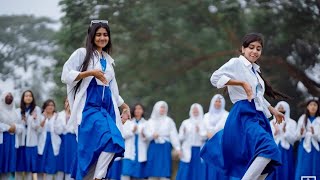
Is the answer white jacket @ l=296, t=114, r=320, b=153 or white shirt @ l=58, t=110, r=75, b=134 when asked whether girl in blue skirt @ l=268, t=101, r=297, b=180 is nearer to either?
white jacket @ l=296, t=114, r=320, b=153

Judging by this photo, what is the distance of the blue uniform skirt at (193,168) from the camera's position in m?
13.8

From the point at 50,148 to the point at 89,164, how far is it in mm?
7052

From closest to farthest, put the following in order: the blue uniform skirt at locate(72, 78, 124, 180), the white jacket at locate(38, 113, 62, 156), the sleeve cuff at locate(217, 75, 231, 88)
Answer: the blue uniform skirt at locate(72, 78, 124, 180), the sleeve cuff at locate(217, 75, 231, 88), the white jacket at locate(38, 113, 62, 156)

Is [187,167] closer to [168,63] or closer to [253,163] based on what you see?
[168,63]

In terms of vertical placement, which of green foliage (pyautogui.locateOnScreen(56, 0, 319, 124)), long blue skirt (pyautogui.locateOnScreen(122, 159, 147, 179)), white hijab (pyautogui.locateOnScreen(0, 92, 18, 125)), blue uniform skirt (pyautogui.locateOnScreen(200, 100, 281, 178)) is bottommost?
long blue skirt (pyautogui.locateOnScreen(122, 159, 147, 179))

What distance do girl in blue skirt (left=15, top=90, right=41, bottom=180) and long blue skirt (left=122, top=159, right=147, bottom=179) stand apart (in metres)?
1.91

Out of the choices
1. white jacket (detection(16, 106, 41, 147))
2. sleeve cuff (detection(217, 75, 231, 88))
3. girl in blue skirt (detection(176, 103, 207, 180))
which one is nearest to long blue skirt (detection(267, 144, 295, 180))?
girl in blue skirt (detection(176, 103, 207, 180))

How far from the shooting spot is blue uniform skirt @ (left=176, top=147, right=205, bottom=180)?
13.8 m

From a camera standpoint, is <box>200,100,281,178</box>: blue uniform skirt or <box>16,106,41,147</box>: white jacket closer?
<box>200,100,281,178</box>: blue uniform skirt

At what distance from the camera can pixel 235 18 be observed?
1703cm

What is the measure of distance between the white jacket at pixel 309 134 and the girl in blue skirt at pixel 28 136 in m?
4.45

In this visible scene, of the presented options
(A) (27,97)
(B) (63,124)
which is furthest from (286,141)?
(A) (27,97)

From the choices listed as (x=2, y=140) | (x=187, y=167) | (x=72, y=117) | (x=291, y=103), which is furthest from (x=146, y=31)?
(x=72, y=117)

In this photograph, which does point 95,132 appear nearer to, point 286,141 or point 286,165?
point 286,165
